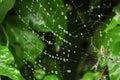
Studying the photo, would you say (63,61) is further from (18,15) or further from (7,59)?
(7,59)

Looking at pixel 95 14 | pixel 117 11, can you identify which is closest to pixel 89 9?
pixel 95 14

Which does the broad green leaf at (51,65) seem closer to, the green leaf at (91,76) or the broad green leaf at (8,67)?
the green leaf at (91,76)

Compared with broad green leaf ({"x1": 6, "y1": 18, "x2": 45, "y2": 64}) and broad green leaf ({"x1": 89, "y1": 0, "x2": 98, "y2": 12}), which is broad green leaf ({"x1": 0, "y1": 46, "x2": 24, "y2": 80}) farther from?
broad green leaf ({"x1": 89, "y1": 0, "x2": 98, "y2": 12})

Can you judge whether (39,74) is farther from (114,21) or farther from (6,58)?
(114,21)

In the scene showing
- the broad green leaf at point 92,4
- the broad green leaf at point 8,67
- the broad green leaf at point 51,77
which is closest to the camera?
the broad green leaf at point 8,67

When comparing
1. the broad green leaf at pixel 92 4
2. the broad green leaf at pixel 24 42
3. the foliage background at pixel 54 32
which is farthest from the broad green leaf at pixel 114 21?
the broad green leaf at pixel 24 42

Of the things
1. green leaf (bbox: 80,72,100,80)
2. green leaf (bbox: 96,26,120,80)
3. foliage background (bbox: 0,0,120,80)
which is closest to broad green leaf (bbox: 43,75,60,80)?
foliage background (bbox: 0,0,120,80)
